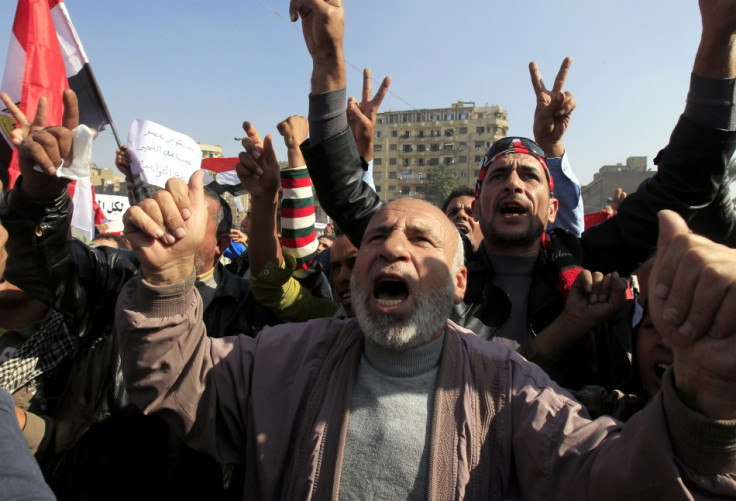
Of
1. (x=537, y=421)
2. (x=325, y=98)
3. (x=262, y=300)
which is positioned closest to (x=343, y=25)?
(x=325, y=98)

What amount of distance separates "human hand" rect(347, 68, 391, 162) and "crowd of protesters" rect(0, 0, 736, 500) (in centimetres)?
39

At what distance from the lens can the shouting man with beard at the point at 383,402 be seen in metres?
1.15

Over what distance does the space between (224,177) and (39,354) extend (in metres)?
4.06

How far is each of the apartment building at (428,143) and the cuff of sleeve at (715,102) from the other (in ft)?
284

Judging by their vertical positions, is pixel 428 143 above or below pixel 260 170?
below

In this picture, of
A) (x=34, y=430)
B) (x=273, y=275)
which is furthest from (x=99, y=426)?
(x=273, y=275)

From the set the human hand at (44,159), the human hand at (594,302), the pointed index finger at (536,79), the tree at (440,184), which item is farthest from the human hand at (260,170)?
the tree at (440,184)

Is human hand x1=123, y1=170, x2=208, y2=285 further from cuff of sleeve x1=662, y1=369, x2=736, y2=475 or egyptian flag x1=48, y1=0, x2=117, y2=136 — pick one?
egyptian flag x1=48, y1=0, x2=117, y2=136

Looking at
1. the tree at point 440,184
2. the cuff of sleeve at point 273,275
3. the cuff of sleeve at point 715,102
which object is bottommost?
the tree at point 440,184

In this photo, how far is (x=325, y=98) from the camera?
91.4 inches

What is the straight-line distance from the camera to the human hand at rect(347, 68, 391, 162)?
10.3 ft

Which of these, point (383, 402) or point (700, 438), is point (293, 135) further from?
point (700, 438)

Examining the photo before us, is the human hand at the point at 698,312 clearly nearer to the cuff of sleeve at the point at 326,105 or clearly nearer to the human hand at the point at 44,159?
the cuff of sleeve at the point at 326,105

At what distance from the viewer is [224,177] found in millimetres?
6000
